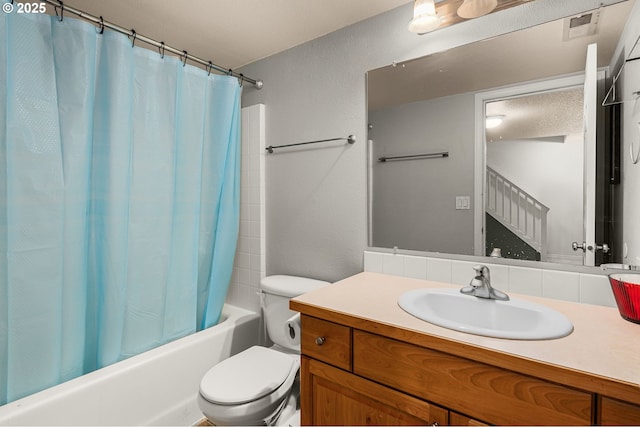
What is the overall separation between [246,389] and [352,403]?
1.73ft

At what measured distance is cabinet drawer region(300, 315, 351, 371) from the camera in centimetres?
106

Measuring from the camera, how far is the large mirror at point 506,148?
113 cm

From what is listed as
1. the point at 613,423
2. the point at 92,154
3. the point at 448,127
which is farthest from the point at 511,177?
the point at 92,154

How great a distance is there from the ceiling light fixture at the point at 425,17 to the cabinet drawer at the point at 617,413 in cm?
135

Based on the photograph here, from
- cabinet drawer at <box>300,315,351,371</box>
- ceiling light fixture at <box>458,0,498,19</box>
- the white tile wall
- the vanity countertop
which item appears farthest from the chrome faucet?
the white tile wall

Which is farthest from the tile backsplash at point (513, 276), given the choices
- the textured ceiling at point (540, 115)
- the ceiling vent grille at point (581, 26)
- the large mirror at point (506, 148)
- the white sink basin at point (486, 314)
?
the ceiling vent grille at point (581, 26)

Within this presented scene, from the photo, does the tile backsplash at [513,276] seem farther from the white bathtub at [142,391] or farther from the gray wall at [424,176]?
the white bathtub at [142,391]

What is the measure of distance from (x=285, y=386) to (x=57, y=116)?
1487 millimetres

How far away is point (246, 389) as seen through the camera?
134 cm

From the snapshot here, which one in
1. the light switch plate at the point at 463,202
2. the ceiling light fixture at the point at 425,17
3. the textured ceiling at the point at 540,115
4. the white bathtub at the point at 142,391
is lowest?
the white bathtub at the point at 142,391

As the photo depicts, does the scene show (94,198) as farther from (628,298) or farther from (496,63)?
(628,298)

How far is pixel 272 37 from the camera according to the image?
72.8 inches

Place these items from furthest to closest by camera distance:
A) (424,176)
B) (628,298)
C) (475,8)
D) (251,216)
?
(251,216), (424,176), (475,8), (628,298)

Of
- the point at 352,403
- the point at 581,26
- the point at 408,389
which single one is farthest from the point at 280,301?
the point at 581,26
